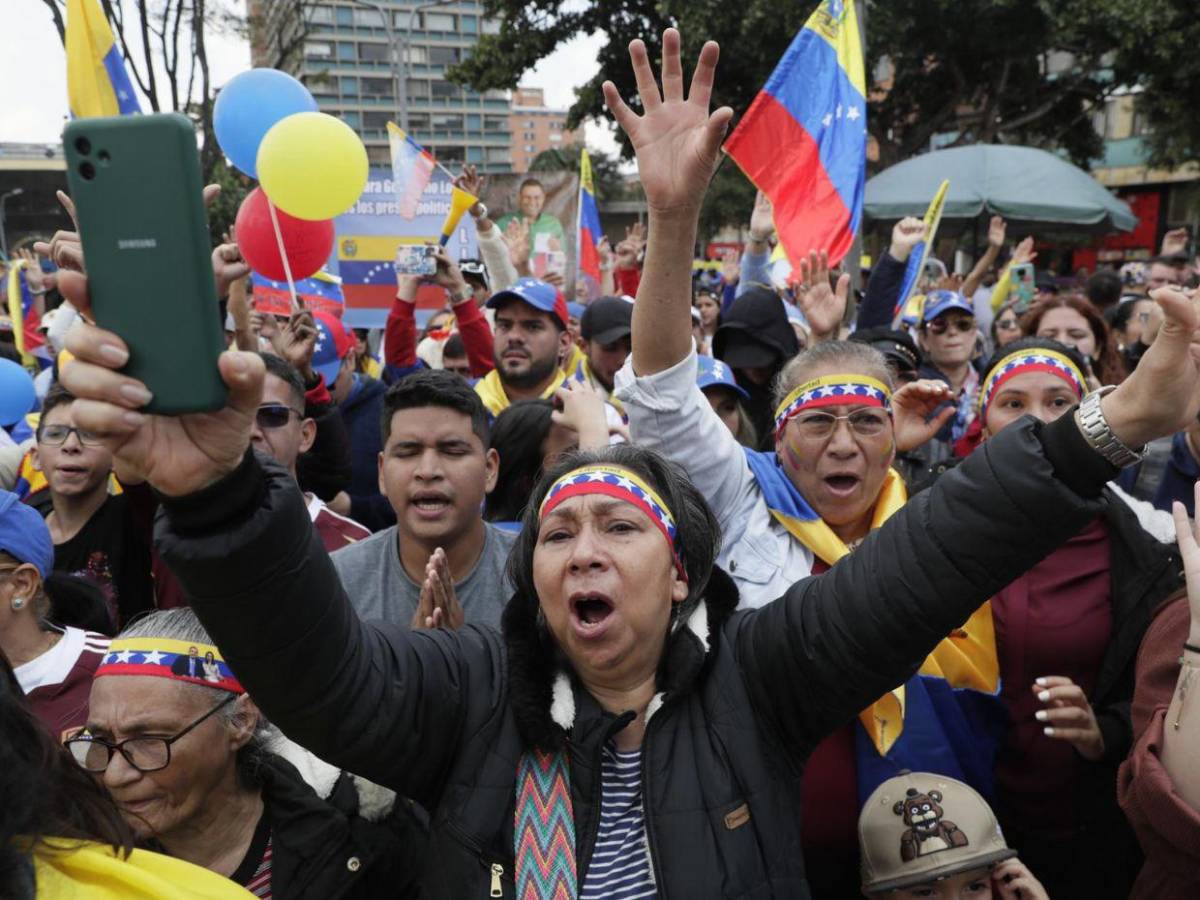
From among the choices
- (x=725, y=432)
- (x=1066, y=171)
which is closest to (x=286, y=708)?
(x=725, y=432)

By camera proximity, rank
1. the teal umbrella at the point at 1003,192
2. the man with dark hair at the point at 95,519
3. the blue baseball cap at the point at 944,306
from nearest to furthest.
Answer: the man with dark hair at the point at 95,519 < the blue baseball cap at the point at 944,306 < the teal umbrella at the point at 1003,192

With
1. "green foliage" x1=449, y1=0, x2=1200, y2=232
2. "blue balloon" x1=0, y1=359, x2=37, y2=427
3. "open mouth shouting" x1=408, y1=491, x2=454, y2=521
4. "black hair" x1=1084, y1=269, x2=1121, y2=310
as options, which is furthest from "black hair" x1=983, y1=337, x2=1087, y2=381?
"green foliage" x1=449, y1=0, x2=1200, y2=232

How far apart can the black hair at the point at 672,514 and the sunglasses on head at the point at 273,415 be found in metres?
1.65

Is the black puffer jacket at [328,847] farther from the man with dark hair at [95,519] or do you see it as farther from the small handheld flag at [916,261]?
the small handheld flag at [916,261]

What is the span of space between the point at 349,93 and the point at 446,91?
16.9 m

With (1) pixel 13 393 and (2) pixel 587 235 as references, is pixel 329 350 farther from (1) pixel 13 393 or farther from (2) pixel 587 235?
(2) pixel 587 235

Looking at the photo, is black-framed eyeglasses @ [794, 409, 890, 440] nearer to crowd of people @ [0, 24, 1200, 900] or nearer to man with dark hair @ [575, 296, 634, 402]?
crowd of people @ [0, 24, 1200, 900]

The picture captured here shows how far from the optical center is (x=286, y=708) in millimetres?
1403

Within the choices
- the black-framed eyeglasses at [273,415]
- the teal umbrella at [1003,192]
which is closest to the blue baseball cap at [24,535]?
the black-framed eyeglasses at [273,415]

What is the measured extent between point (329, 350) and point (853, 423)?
2775 mm

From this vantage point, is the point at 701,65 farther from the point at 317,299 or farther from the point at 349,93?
the point at 349,93

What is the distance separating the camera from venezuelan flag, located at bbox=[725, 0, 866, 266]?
16.9 ft

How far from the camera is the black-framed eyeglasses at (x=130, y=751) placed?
6.43ft

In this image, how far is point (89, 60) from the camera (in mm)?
3680
